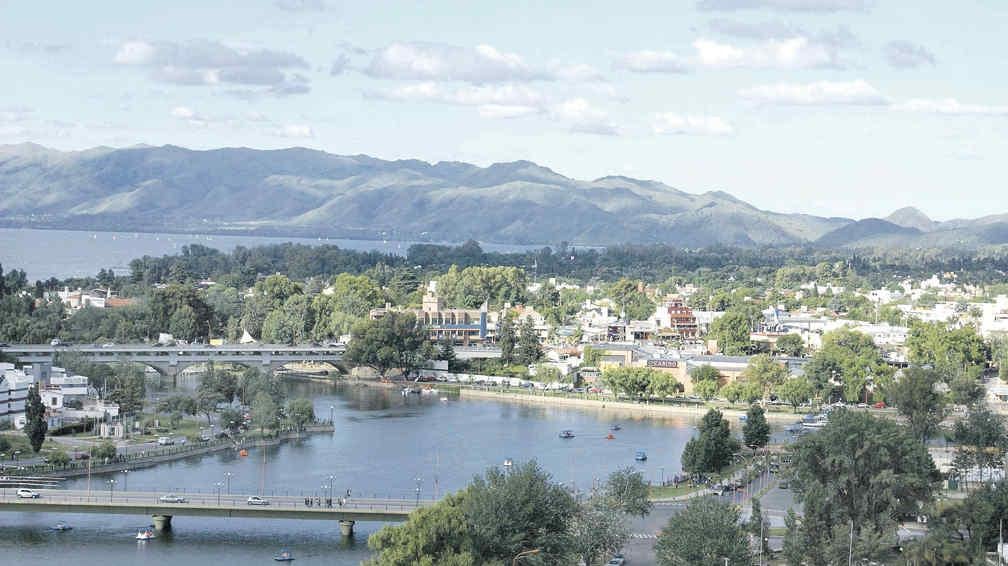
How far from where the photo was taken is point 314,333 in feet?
159

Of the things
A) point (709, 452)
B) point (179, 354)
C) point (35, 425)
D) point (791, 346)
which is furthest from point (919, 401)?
point (179, 354)

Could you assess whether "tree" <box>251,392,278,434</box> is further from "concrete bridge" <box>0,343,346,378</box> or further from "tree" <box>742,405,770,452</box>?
"tree" <box>742,405,770,452</box>

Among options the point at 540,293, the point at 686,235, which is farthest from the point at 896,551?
the point at 686,235

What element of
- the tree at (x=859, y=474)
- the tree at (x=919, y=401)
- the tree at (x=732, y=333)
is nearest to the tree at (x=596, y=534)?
the tree at (x=859, y=474)

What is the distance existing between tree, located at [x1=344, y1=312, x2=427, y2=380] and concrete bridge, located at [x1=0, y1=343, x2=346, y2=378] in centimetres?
129

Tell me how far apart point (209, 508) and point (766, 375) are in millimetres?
18520

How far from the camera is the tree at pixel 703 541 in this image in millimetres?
17562

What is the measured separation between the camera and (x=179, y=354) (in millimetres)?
41375

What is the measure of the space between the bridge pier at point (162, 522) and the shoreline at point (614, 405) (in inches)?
641

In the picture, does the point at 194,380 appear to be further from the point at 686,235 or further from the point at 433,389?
the point at 686,235

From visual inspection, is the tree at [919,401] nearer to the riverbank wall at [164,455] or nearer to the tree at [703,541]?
the riverbank wall at [164,455]

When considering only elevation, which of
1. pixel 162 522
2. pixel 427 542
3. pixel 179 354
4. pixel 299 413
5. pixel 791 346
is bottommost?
pixel 162 522

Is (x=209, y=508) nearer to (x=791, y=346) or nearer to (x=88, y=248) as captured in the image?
(x=791, y=346)

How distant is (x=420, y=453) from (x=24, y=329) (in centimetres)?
1596
